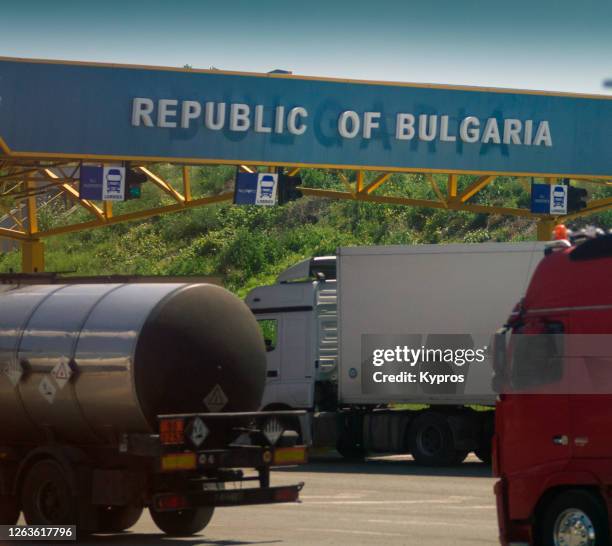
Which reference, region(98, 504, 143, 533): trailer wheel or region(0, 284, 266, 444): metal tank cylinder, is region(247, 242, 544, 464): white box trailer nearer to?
region(98, 504, 143, 533): trailer wheel

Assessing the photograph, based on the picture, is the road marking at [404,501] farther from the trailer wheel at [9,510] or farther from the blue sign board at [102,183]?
the blue sign board at [102,183]

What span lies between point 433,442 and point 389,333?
2.08 meters

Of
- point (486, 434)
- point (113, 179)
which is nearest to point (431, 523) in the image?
point (486, 434)

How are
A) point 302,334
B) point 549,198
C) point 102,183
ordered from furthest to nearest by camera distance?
point 549,198
point 102,183
point 302,334

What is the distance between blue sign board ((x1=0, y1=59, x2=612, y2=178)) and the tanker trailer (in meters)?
13.4

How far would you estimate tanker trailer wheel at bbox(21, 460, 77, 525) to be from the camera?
14727 millimetres

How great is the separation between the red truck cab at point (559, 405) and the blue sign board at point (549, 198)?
19.4 m

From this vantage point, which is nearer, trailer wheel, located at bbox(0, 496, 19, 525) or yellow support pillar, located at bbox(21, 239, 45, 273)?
trailer wheel, located at bbox(0, 496, 19, 525)

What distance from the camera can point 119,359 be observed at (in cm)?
1411

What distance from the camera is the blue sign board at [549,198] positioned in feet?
103

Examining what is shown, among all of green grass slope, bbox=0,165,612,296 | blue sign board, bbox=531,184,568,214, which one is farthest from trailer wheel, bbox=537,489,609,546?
green grass slope, bbox=0,165,612,296

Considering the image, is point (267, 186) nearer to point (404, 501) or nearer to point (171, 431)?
point (404, 501)

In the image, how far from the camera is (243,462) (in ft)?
48.2

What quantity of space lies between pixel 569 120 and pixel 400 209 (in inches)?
733
